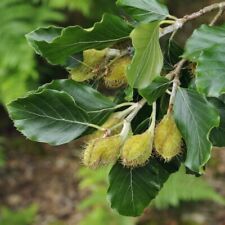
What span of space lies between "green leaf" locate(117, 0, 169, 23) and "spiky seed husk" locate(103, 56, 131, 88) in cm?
9

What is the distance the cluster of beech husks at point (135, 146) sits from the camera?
0.69 meters

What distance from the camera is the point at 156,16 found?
0.81m

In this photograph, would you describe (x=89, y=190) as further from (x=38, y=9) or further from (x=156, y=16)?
(x=156, y=16)

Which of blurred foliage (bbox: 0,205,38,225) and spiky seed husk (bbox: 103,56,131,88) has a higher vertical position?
spiky seed husk (bbox: 103,56,131,88)

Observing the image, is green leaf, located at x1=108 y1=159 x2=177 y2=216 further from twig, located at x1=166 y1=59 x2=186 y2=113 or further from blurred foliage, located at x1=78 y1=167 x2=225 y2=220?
blurred foliage, located at x1=78 y1=167 x2=225 y2=220

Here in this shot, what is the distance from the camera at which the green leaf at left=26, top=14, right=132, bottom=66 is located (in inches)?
28.5

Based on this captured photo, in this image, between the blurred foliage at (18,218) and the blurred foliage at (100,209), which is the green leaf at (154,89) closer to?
the blurred foliage at (100,209)

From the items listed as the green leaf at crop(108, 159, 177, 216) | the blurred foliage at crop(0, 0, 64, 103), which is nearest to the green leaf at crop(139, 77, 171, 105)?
the green leaf at crop(108, 159, 177, 216)

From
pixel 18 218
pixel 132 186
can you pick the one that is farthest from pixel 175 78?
pixel 18 218

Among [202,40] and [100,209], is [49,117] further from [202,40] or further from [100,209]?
[100,209]

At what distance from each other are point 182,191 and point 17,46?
102 centimetres

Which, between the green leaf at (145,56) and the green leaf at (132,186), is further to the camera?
the green leaf at (132,186)

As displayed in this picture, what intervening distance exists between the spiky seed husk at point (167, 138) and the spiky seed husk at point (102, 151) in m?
0.05

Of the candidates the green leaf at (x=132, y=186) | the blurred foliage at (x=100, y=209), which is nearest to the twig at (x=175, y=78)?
the green leaf at (x=132, y=186)
